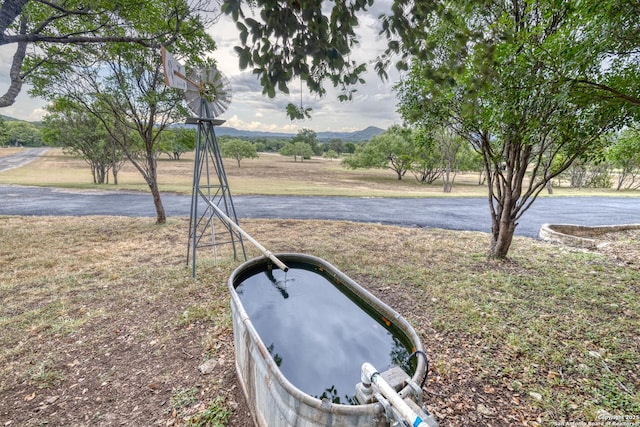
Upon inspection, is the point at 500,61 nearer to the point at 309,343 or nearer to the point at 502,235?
the point at 502,235

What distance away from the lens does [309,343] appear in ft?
8.50

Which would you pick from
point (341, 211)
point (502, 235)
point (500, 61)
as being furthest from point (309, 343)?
point (341, 211)

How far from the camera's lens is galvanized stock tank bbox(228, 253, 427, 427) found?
1.43m

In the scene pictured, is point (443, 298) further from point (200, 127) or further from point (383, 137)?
point (383, 137)

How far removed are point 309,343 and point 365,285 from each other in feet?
7.43

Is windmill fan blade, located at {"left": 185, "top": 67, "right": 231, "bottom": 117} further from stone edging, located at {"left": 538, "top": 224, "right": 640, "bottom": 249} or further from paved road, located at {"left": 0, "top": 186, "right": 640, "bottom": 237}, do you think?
stone edging, located at {"left": 538, "top": 224, "right": 640, "bottom": 249}

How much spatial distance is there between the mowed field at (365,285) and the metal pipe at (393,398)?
4.61ft

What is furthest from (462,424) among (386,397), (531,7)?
(531,7)

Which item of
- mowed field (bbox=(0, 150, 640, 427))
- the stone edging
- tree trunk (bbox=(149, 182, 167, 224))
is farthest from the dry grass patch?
tree trunk (bbox=(149, 182, 167, 224))

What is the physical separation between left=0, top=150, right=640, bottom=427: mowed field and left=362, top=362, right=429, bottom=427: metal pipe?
1.40 meters

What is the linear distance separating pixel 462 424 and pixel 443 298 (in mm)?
2196

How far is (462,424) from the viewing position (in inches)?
85.0

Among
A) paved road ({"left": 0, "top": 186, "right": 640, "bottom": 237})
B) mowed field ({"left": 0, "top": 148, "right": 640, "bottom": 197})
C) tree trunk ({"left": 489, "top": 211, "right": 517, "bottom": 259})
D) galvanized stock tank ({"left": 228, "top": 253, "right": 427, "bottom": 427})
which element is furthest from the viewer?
mowed field ({"left": 0, "top": 148, "right": 640, "bottom": 197})

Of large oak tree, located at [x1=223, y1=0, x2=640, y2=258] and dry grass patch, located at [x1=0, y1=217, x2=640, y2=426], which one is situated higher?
large oak tree, located at [x1=223, y1=0, x2=640, y2=258]
